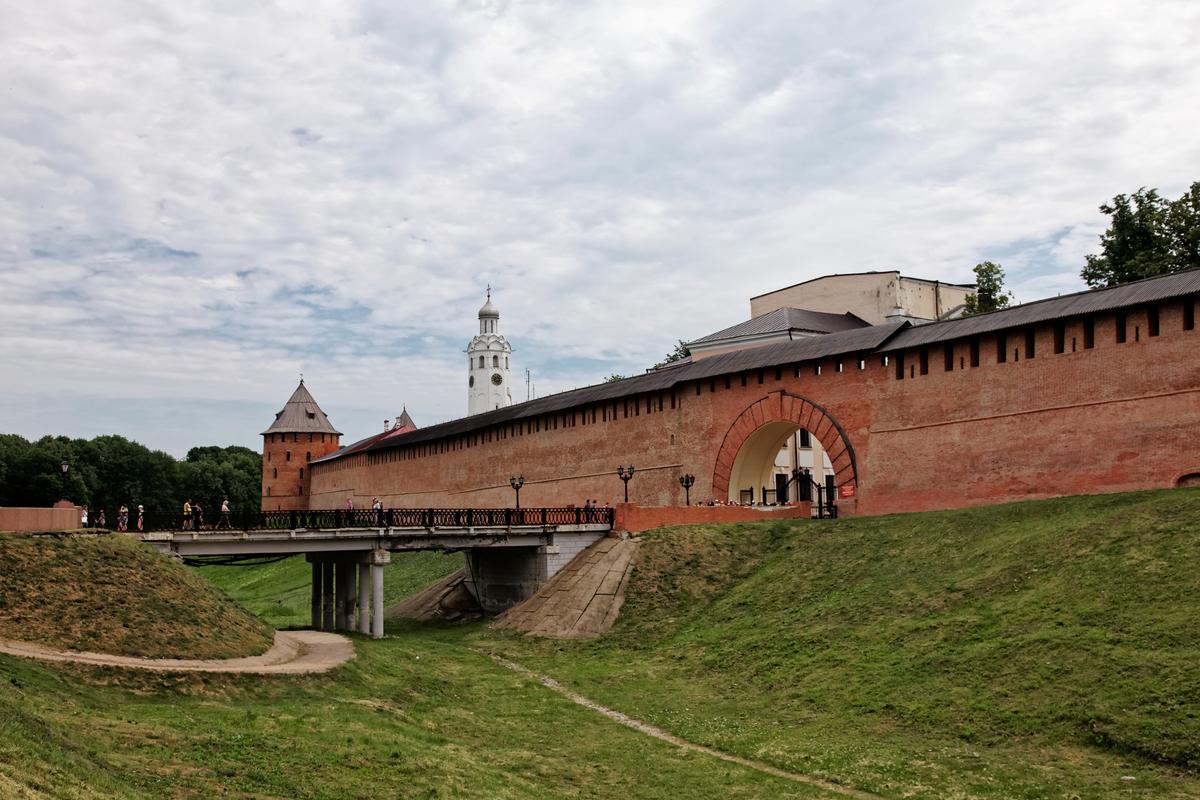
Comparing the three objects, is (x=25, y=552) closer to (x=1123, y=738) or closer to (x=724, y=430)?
(x=1123, y=738)

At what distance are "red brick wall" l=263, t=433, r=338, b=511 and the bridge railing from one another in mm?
50255

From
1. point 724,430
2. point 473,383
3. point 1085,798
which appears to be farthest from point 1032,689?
point 473,383

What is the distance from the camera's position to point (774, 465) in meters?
42.6

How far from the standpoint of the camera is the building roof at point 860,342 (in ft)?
92.3

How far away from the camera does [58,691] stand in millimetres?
16438

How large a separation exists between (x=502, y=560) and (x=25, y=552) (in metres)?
15.7

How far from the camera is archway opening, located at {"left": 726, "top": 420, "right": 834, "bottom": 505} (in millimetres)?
39406

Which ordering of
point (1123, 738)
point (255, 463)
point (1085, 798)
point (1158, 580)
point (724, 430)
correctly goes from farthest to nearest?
point (255, 463)
point (724, 430)
point (1158, 580)
point (1123, 738)
point (1085, 798)

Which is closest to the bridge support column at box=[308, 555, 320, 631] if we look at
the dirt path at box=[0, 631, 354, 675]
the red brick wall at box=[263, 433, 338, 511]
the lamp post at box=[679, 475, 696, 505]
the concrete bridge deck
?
the concrete bridge deck

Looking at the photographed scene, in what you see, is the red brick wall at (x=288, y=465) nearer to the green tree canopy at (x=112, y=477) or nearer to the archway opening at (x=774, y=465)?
the green tree canopy at (x=112, y=477)

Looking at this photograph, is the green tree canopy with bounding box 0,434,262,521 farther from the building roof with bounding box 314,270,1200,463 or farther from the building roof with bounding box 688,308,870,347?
the building roof with bounding box 688,308,870,347

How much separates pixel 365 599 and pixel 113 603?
10128mm

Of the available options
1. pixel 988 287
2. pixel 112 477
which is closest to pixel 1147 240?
pixel 988 287

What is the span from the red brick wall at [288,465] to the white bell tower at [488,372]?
2250 centimetres
